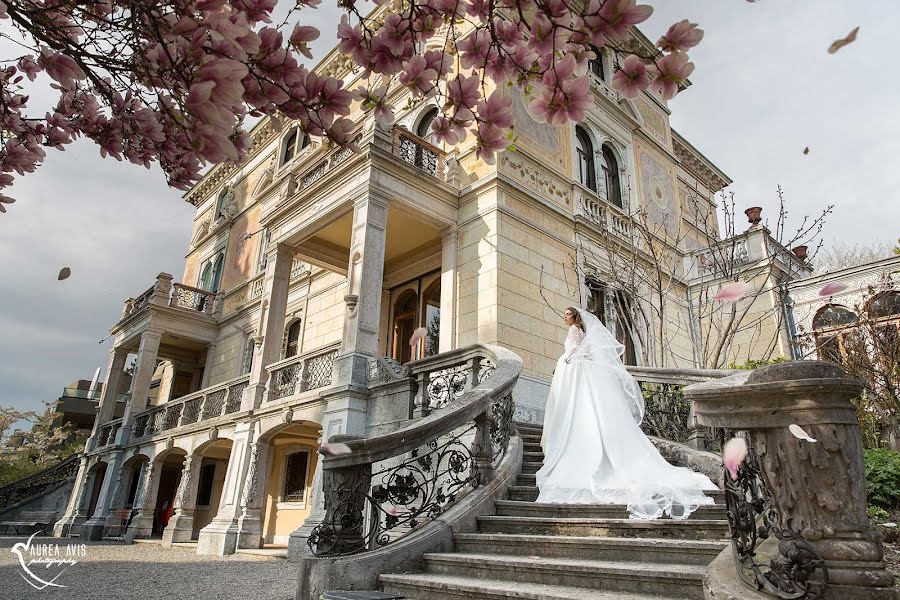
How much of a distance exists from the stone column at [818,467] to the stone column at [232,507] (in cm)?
1062

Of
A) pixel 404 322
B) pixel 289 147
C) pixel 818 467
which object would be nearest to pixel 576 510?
pixel 818 467

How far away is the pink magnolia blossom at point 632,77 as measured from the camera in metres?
2.26

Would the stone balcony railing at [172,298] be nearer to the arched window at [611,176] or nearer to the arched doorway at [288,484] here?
the arched doorway at [288,484]

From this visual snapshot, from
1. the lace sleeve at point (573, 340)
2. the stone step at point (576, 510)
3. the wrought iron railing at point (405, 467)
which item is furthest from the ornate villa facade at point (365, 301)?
the stone step at point (576, 510)

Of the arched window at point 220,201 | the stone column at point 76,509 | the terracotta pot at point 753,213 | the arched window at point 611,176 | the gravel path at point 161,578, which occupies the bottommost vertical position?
the gravel path at point 161,578

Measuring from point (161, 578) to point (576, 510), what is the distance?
582 centimetres

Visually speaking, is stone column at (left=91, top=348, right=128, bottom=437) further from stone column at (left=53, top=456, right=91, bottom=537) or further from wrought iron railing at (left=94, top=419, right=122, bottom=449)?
stone column at (left=53, top=456, right=91, bottom=537)

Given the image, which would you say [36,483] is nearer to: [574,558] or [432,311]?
[432,311]

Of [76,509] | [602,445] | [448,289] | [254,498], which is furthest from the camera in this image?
[76,509]

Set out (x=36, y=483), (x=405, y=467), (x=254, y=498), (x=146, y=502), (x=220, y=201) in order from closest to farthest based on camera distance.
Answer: (x=405, y=467)
(x=254, y=498)
(x=146, y=502)
(x=36, y=483)
(x=220, y=201)

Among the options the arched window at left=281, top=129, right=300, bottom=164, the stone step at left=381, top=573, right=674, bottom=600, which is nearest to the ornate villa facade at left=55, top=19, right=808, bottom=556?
the arched window at left=281, top=129, right=300, bottom=164

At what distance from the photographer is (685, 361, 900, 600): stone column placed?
6.79 feet

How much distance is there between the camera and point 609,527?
441 cm

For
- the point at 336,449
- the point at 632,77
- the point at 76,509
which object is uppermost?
the point at 632,77
